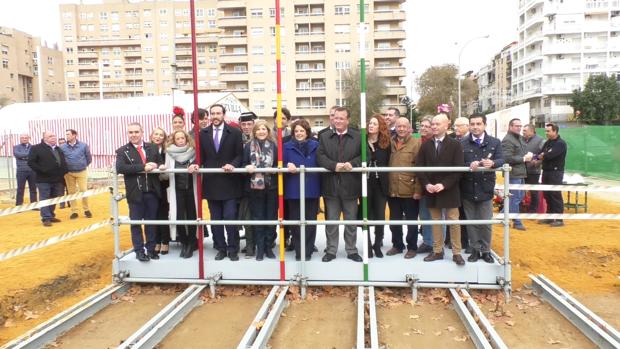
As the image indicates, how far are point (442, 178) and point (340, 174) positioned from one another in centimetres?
116

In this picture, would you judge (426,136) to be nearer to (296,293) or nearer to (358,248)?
(358,248)

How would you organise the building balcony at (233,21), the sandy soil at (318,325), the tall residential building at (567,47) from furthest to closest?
the building balcony at (233,21) → the tall residential building at (567,47) → the sandy soil at (318,325)

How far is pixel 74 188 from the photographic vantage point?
10703mm

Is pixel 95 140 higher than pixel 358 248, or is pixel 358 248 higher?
pixel 95 140

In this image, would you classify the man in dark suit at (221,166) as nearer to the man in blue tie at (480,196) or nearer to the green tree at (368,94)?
the man in blue tie at (480,196)

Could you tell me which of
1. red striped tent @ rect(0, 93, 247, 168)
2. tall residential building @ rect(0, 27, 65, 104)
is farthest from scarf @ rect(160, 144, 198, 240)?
tall residential building @ rect(0, 27, 65, 104)

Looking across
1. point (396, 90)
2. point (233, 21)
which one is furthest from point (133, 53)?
point (396, 90)

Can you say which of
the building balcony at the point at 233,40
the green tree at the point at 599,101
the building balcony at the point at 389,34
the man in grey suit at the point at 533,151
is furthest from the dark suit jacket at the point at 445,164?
the building balcony at the point at 233,40

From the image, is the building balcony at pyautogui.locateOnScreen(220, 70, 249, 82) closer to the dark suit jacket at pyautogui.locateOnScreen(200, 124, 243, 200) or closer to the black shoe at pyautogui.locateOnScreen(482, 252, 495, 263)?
the dark suit jacket at pyautogui.locateOnScreen(200, 124, 243, 200)

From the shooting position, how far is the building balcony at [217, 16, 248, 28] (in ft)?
214

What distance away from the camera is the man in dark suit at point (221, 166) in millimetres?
5746

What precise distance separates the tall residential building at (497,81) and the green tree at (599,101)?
90.6ft

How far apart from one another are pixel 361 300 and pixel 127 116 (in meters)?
18.7

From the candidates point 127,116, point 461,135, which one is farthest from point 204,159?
point 127,116
